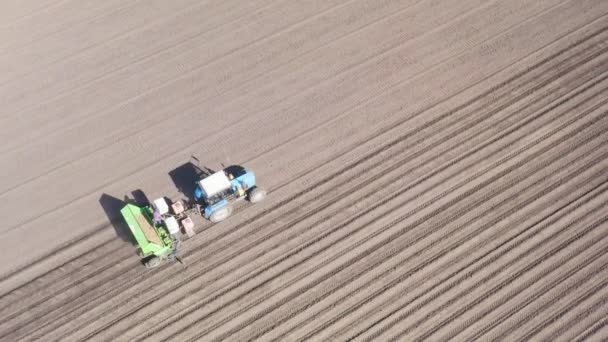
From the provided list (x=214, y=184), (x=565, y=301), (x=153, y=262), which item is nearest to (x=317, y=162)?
(x=214, y=184)

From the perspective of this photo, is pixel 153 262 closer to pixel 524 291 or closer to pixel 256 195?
pixel 256 195

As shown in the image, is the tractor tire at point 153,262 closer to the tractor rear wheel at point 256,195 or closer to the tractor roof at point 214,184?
the tractor roof at point 214,184

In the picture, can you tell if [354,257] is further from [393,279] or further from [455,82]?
[455,82]

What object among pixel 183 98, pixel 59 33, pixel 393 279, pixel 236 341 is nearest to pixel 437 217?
pixel 393 279

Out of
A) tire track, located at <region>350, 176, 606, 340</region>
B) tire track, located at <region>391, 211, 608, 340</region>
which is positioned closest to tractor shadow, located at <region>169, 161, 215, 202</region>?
tire track, located at <region>350, 176, 606, 340</region>

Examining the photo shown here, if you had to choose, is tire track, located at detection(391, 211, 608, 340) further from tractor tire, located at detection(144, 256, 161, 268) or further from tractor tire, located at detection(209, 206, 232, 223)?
tractor tire, located at detection(144, 256, 161, 268)

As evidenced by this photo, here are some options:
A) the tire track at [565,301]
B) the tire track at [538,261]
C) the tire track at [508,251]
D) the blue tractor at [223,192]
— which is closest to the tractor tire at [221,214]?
the blue tractor at [223,192]
